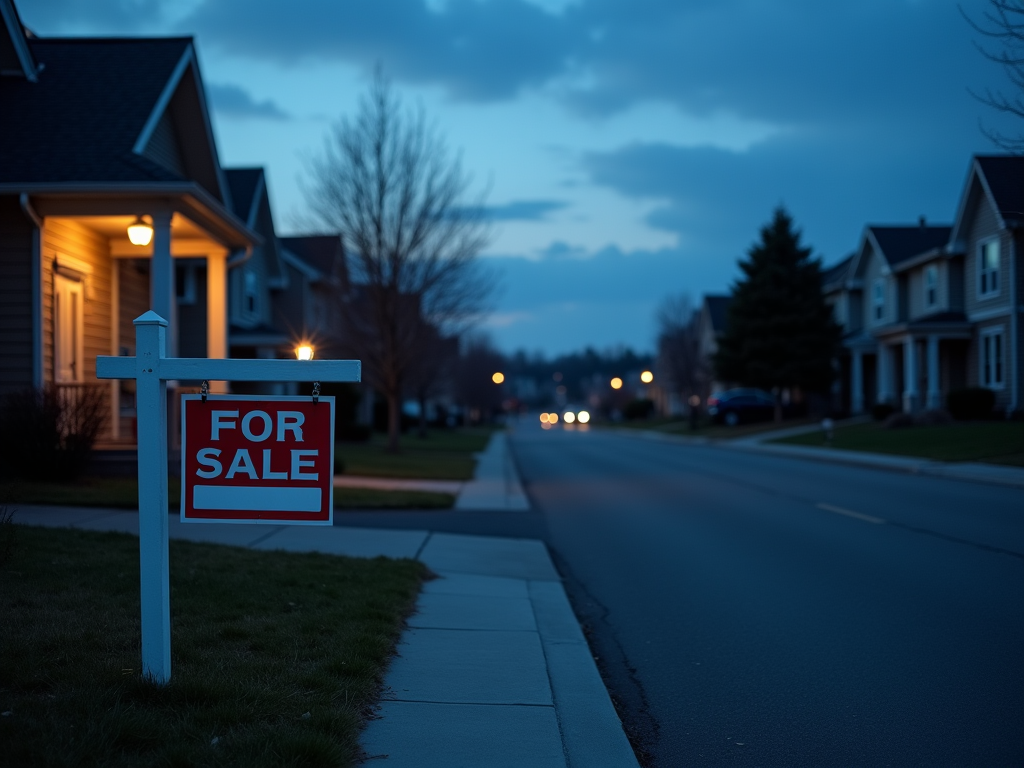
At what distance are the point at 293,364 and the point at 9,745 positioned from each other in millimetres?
2023

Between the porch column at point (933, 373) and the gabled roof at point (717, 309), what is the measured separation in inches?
1085

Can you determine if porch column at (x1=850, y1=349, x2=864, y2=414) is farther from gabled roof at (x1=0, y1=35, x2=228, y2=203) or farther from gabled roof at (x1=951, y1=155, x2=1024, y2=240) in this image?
gabled roof at (x1=0, y1=35, x2=228, y2=203)

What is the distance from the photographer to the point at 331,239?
26484 millimetres

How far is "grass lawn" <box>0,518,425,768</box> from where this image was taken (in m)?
4.10

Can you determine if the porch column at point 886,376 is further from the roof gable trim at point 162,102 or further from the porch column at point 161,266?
the porch column at point 161,266

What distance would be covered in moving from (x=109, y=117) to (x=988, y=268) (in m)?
28.6

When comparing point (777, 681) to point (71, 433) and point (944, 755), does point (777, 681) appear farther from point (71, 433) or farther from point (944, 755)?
point (71, 433)

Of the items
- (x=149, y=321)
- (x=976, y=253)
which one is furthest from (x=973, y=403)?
(x=149, y=321)

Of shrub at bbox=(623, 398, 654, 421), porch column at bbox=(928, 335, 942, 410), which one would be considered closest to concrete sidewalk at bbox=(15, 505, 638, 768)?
porch column at bbox=(928, 335, 942, 410)

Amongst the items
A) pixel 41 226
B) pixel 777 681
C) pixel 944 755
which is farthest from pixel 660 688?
pixel 41 226

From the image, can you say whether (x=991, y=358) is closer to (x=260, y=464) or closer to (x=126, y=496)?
(x=126, y=496)

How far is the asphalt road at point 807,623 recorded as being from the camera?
5.09 m

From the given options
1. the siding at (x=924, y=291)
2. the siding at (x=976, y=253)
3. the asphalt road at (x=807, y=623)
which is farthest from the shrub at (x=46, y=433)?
the siding at (x=924, y=291)

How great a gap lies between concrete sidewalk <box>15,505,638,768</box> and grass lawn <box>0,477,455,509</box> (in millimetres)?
1496
